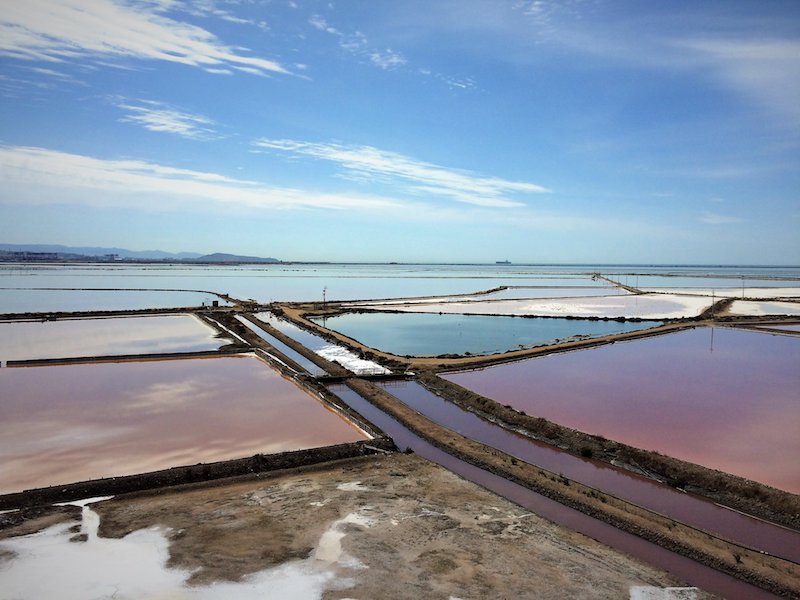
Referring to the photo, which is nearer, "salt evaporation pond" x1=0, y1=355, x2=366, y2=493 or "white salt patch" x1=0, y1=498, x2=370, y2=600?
"white salt patch" x1=0, y1=498, x2=370, y2=600

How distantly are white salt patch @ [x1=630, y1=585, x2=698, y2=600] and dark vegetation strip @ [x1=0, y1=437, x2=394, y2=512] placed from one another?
199 inches

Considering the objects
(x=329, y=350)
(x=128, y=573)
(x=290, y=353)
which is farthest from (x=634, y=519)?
(x=290, y=353)

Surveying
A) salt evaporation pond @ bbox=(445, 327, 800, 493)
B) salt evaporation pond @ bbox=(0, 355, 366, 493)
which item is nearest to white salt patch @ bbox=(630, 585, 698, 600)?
salt evaporation pond @ bbox=(445, 327, 800, 493)

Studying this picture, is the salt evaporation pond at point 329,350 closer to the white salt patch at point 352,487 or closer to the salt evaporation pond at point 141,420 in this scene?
the salt evaporation pond at point 141,420

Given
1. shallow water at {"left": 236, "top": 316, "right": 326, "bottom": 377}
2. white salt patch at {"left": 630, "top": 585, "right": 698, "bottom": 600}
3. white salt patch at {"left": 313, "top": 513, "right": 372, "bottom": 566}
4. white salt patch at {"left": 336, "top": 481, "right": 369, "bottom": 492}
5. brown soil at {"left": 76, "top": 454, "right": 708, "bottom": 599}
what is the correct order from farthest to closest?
shallow water at {"left": 236, "top": 316, "right": 326, "bottom": 377}, white salt patch at {"left": 336, "top": 481, "right": 369, "bottom": 492}, white salt patch at {"left": 313, "top": 513, "right": 372, "bottom": 566}, brown soil at {"left": 76, "top": 454, "right": 708, "bottom": 599}, white salt patch at {"left": 630, "top": 585, "right": 698, "bottom": 600}

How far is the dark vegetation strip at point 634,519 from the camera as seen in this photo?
5938 millimetres

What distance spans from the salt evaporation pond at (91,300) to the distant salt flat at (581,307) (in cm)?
1485

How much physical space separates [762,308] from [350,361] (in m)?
33.7

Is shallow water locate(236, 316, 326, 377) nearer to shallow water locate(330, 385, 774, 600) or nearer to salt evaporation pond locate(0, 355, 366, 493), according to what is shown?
salt evaporation pond locate(0, 355, 366, 493)

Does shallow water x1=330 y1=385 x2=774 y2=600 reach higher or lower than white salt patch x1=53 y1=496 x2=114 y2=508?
higher

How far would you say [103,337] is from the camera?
71.1 ft

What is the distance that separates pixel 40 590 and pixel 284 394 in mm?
8391

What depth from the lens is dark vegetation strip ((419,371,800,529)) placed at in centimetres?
739

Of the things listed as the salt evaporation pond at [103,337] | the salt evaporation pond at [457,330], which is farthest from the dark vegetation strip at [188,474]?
the salt evaporation pond at [103,337]
